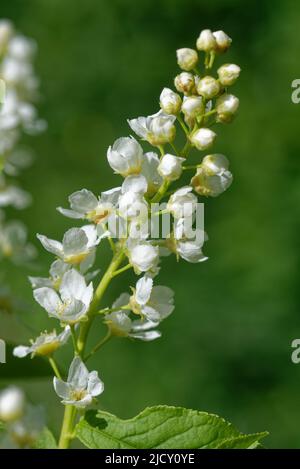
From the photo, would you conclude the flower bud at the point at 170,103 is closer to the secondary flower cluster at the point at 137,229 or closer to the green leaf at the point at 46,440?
the secondary flower cluster at the point at 137,229

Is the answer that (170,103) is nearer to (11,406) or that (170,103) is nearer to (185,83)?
(185,83)

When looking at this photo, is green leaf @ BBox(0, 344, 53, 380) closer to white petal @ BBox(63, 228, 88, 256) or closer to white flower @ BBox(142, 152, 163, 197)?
white petal @ BBox(63, 228, 88, 256)

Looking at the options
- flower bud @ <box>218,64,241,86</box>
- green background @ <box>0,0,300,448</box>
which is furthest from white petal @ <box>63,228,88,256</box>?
green background @ <box>0,0,300,448</box>

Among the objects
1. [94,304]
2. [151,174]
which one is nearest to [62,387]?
[94,304]

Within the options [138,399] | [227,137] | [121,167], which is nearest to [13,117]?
[121,167]

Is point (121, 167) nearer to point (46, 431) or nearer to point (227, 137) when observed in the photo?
point (46, 431)

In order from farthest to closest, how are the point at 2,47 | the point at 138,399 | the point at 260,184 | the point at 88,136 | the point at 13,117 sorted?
the point at 88,136
the point at 260,184
the point at 138,399
the point at 2,47
the point at 13,117

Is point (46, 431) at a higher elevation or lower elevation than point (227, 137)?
lower
